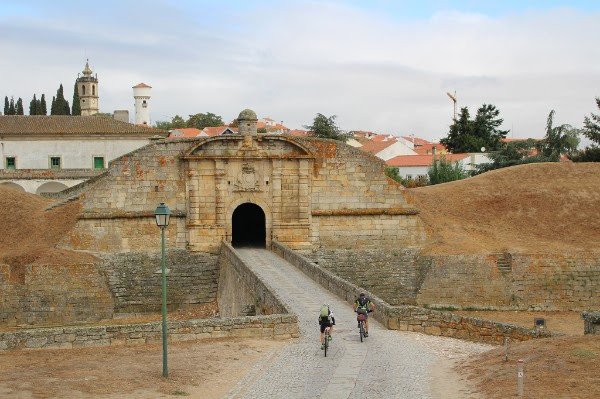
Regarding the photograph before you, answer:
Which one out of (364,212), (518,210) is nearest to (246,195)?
(364,212)

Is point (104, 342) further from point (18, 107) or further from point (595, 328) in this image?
point (18, 107)

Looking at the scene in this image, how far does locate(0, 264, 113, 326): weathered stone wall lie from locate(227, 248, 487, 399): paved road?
12.8 m

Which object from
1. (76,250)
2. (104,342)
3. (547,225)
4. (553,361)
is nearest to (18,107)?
(76,250)

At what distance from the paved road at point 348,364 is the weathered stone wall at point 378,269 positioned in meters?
12.6

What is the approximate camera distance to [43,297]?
33.7m

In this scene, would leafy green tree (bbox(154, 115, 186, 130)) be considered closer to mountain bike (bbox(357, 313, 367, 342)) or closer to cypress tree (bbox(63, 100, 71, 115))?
cypress tree (bbox(63, 100, 71, 115))

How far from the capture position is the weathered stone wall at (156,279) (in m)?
35.1

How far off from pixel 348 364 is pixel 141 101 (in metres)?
92.5

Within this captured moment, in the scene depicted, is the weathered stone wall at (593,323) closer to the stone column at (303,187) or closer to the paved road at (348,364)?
Result: the paved road at (348,364)

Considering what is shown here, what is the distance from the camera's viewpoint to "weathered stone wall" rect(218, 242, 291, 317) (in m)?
23.4

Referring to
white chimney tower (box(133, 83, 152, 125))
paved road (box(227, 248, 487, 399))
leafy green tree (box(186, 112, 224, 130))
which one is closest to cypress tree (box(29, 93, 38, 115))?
white chimney tower (box(133, 83, 152, 125))

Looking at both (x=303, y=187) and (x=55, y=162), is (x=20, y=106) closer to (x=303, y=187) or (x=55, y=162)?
(x=55, y=162)

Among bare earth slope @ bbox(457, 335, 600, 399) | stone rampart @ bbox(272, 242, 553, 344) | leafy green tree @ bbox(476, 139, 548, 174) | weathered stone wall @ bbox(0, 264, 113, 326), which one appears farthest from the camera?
leafy green tree @ bbox(476, 139, 548, 174)

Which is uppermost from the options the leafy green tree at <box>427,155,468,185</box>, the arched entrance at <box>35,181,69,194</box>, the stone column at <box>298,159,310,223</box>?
the leafy green tree at <box>427,155,468,185</box>
